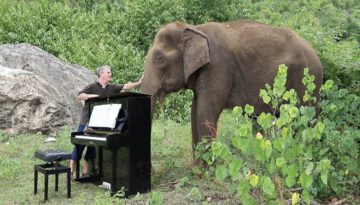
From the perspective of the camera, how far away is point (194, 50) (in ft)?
25.0

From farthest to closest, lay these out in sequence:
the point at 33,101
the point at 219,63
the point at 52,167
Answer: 1. the point at 33,101
2. the point at 219,63
3. the point at 52,167

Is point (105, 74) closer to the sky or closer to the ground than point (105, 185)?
closer to the sky

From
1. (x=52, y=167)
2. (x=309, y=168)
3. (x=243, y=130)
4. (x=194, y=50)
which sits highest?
(x=194, y=50)

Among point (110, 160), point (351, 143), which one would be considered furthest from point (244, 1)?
point (351, 143)

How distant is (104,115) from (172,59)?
52.7 inches

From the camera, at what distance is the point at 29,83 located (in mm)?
12367

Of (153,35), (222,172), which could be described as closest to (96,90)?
(222,172)

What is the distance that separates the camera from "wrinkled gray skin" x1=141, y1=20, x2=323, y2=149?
7676mm

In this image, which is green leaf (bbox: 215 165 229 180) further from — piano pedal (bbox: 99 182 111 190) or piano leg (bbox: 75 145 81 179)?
piano leg (bbox: 75 145 81 179)

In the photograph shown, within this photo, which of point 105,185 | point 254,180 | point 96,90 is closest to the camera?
point 254,180

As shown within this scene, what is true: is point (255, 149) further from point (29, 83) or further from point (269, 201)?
point (29, 83)

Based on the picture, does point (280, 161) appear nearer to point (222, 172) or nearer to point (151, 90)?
point (222, 172)

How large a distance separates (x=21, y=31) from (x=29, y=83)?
594cm

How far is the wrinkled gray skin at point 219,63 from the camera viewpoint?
25.2ft
